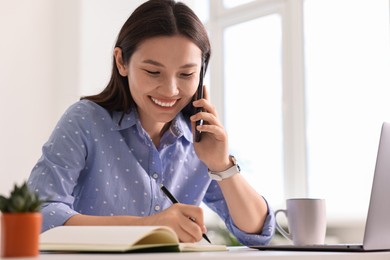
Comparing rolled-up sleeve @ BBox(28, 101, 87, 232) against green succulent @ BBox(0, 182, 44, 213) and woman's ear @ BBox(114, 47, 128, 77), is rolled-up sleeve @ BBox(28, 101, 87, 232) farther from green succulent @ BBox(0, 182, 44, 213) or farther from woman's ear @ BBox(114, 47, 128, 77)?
green succulent @ BBox(0, 182, 44, 213)

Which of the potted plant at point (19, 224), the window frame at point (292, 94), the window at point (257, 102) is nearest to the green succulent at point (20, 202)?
the potted plant at point (19, 224)

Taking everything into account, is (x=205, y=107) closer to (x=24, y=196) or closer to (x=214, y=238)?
(x=24, y=196)

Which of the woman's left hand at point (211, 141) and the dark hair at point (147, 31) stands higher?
the dark hair at point (147, 31)

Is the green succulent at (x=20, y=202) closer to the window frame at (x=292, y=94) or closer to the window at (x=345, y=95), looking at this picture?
the window at (x=345, y=95)

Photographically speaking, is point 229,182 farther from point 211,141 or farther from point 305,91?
point 305,91

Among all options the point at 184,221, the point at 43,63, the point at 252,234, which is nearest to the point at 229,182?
the point at 252,234

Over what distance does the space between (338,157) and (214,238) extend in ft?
3.19

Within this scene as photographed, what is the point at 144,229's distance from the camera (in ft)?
3.21

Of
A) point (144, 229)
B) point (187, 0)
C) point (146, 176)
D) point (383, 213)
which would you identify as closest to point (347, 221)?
point (187, 0)

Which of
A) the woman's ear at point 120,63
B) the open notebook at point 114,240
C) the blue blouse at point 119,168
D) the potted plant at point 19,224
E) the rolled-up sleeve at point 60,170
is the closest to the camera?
the potted plant at point 19,224

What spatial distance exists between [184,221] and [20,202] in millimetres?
470

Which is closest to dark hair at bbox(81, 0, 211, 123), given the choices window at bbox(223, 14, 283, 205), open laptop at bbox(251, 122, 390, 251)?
open laptop at bbox(251, 122, 390, 251)

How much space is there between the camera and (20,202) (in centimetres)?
81

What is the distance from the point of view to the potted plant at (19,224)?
0.81 metres
